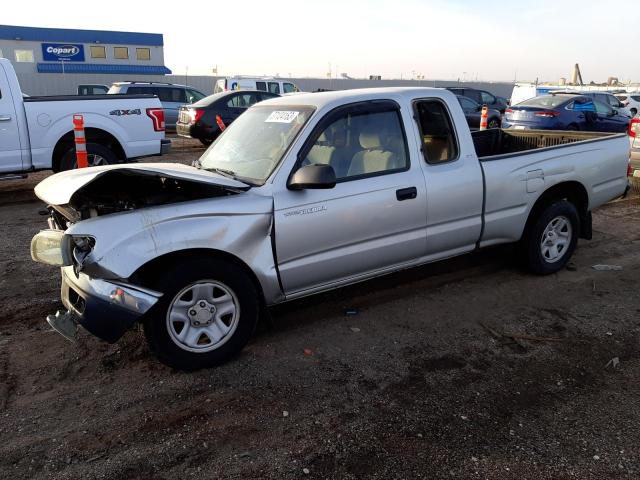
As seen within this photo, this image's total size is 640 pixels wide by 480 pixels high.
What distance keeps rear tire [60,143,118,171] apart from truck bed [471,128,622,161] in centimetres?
597

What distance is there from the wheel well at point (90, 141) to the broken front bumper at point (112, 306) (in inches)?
250

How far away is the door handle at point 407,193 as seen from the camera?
13.6 ft

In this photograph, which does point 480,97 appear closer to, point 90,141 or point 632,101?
point 632,101

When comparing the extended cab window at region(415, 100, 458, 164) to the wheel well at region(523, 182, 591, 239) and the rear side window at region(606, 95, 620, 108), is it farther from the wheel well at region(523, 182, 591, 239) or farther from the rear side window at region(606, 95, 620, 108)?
the rear side window at region(606, 95, 620, 108)

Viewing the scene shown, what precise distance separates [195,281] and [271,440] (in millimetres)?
1107

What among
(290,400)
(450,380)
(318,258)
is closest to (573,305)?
(450,380)

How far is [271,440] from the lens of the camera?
9.73ft

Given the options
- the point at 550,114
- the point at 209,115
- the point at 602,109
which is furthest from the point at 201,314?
the point at 602,109

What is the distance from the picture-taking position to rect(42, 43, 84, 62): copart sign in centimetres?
4122

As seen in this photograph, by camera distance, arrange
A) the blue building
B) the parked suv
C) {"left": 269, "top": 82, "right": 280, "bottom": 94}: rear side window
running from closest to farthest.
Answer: the parked suv
{"left": 269, "top": 82, "right": 280, "bottom": 94}: rear side window
the blue building

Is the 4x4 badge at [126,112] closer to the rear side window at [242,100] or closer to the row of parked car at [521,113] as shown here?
the row of parked car at [521,113]

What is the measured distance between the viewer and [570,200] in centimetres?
554

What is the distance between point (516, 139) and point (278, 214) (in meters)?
4.16

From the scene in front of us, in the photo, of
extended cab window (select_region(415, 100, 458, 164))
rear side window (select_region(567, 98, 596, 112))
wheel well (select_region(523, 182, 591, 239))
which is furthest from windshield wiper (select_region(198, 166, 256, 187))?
rear side window (select_region(567, 98, 596, 112))
